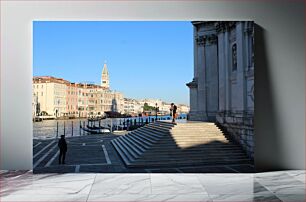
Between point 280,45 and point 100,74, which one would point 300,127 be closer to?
point 280,45

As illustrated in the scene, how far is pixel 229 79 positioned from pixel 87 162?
3436mm

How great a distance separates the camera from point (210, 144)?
705 centimetres

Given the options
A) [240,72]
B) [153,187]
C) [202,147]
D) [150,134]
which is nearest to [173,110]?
[150,134]

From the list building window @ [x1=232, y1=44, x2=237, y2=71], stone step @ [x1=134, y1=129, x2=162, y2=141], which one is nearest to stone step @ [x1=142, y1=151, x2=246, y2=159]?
stone step @ [x1=134, y1=129, x2=162, y2=141]

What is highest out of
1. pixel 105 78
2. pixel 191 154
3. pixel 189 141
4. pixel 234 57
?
pixel 234 57

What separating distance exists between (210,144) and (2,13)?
4721 millimetres

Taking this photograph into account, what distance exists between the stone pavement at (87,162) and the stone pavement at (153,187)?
141 mm

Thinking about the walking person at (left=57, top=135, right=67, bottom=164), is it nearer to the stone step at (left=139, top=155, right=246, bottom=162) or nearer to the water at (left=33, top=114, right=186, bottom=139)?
the water at (left=33, top=114, right=186, bottom=139)

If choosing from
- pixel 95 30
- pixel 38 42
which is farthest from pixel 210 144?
pixel 38 42

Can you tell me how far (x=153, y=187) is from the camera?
5.84 meters

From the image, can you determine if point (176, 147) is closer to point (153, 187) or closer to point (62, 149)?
point (153, 187)

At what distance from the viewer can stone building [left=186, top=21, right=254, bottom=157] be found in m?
7.10

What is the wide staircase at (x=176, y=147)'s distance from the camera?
6.98 metres

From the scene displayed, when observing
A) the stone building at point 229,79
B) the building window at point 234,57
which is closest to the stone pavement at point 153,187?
the stone building at point 229,79
